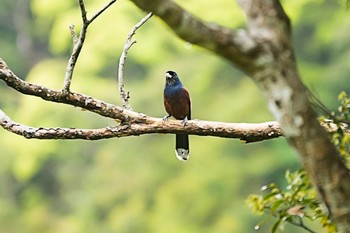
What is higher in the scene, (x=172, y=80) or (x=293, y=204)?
(x=172, y=80)

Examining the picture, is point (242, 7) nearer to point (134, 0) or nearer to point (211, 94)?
point (134, 0)

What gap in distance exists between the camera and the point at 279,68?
145 cm

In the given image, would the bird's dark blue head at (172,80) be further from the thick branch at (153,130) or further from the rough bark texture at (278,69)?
the rough bark texture at (278,69)

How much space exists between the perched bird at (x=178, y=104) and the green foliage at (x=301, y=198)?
39.2 inches

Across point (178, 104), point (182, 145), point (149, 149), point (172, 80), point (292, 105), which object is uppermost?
point (149, 149)

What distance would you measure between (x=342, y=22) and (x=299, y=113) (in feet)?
30.7

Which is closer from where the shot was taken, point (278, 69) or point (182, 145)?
point (278, 69)

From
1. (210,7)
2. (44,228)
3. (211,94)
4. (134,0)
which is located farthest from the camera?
(211,94)

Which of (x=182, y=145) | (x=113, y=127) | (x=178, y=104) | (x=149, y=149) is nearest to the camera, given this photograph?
(x=113, y=127)

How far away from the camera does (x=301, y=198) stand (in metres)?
2.45

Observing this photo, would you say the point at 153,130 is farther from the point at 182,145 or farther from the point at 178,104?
the point at 178,104

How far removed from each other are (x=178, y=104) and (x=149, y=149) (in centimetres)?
711

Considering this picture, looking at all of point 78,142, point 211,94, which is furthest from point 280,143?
point 78,142

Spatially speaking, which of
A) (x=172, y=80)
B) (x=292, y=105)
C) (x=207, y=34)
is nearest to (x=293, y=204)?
(x=292, y=105)
